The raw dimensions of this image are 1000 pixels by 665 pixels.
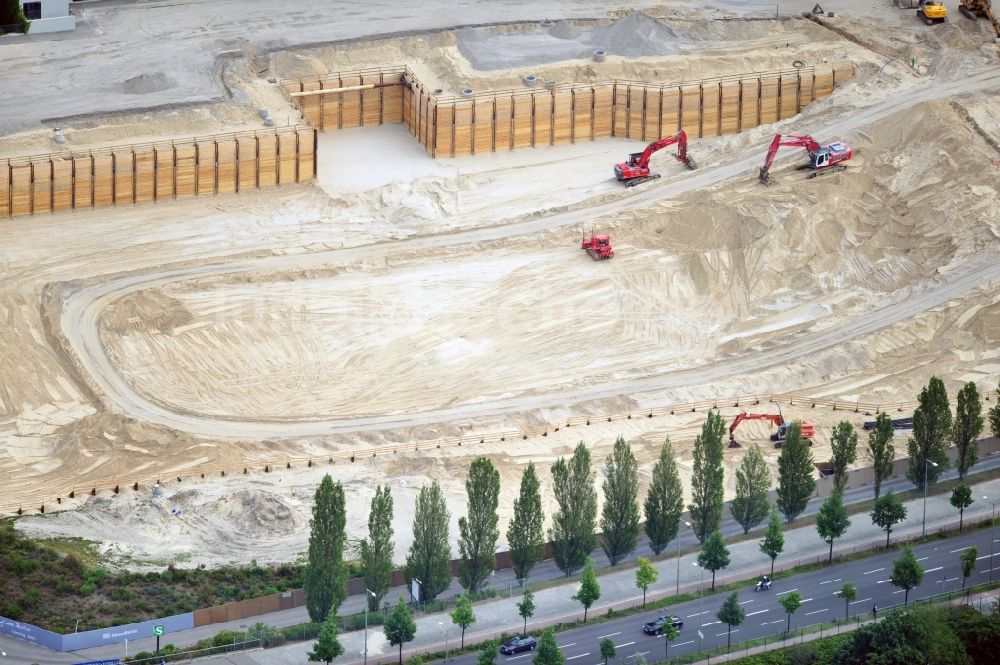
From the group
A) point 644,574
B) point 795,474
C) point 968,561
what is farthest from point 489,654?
point 968,561

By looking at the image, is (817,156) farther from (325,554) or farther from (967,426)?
(325,554)

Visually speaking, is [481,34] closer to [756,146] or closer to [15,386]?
[756,146]

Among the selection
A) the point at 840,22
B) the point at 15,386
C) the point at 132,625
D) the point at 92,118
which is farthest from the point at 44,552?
the point at 840,22

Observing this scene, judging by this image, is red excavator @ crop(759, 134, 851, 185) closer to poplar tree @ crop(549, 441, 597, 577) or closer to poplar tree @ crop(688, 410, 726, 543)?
poplar tree @ crop(688, 410, 726, 543)

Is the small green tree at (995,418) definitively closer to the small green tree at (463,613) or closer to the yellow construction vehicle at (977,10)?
the small green tree at (463,613)

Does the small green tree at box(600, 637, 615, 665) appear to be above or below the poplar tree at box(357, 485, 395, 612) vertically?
below

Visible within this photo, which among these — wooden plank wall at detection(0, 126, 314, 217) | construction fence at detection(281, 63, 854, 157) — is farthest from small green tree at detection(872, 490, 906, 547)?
wooden plank wall at detection(0, 126, 314, 217)

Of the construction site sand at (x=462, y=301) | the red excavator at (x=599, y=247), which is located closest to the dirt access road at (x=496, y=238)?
the construction site sand at (x=462, y=301)
